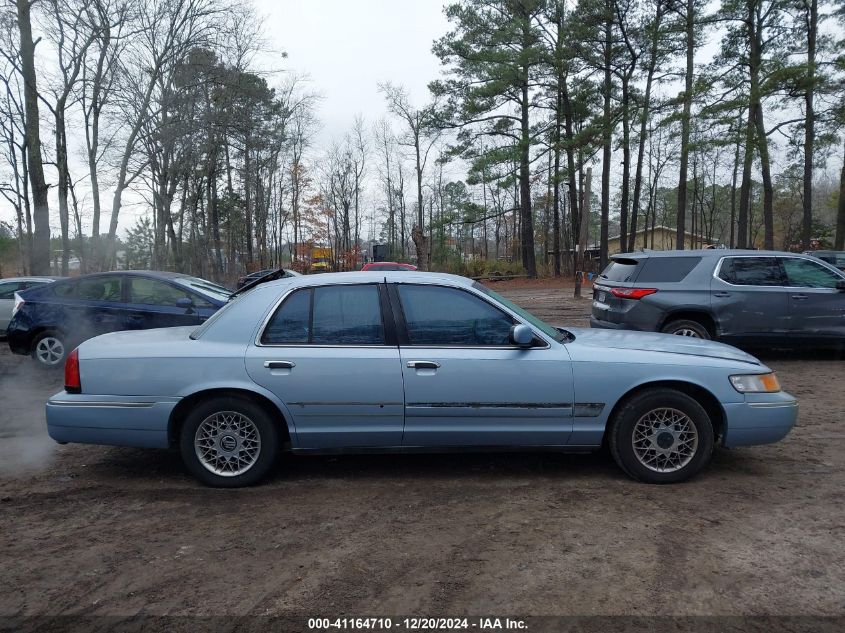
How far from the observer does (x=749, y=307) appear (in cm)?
870

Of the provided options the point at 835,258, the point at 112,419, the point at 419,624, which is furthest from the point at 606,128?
the point at 419,624

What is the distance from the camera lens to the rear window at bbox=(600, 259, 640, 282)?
9062 mm

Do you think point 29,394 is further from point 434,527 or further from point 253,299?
point 434,527

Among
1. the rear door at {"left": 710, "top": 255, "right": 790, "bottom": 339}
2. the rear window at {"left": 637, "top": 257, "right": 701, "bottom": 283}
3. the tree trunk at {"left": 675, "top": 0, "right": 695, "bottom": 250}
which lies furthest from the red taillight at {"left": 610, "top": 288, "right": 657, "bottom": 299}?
the tree trunk at {"left": 675, "top": 0, "right": 695, "bottom": 250}

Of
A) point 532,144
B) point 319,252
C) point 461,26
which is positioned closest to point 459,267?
point 532,144

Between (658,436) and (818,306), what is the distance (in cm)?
592

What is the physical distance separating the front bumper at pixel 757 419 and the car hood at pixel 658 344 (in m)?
0.29

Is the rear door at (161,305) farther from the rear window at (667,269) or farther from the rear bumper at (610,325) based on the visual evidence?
the rear window at (667,269)

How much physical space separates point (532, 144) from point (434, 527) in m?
29.7

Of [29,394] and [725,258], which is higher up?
[725,258]

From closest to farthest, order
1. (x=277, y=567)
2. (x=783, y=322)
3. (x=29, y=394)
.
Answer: (x=277, y=567) < (x=29, y=394) < (x=783, y=322)

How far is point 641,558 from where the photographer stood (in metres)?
3.31

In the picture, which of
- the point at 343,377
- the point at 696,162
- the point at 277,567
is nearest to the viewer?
the point at 277,567

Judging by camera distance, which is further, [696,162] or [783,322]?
[696,162]
